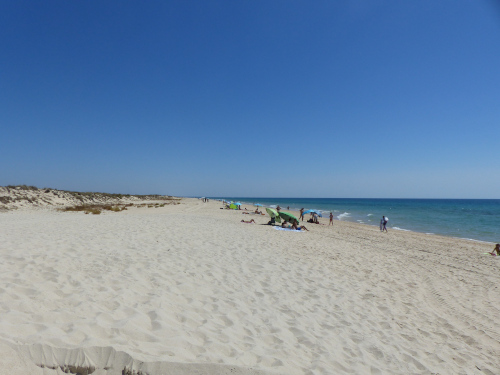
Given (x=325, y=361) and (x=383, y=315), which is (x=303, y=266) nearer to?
(x=383, y=315)

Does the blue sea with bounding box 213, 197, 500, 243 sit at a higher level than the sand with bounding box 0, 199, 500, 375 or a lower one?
lower

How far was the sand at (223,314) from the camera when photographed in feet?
8.84

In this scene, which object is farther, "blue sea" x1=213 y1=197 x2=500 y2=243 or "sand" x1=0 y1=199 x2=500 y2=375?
"blue sea" x1=213 y1=197 x2=500 y2=243

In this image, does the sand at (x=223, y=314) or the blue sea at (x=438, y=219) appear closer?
the sand at (x=223, y=314)

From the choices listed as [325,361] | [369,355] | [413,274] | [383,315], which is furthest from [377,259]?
[325,361]

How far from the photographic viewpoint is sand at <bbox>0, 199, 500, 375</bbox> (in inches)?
106

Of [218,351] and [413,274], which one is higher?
[218,351]

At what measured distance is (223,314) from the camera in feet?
13.1

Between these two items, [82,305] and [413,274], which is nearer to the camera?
[82,305]

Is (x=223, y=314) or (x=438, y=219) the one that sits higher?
(x=223, y=314)

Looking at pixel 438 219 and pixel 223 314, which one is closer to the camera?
pixel 223 314

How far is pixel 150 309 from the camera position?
3795mm

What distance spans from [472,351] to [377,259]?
5849 mm

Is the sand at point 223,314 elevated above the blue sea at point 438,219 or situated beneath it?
elevated above
